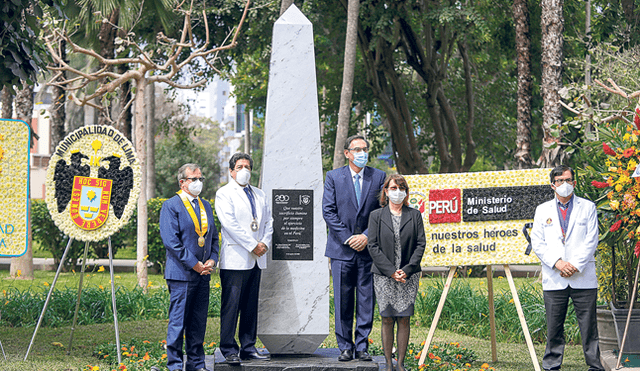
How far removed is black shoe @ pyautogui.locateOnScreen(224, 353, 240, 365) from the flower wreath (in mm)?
2053

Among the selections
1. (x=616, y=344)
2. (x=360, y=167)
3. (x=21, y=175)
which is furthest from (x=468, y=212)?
(x=21, y=175)

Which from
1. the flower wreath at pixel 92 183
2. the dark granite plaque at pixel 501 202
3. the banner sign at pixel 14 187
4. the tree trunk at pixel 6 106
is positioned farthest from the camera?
the tree trunk at pixel 6 106

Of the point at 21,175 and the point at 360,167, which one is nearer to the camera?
the point at 360,167

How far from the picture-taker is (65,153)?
24.0 feet

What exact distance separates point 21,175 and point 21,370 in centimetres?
210

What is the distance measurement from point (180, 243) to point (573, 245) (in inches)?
140

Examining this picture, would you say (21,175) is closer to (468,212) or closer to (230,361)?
(230,361)

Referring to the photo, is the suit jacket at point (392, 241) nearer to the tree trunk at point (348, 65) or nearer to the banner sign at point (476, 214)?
the banner sign at point (476, 214)

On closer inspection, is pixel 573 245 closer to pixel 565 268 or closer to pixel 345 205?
pixel 565 268

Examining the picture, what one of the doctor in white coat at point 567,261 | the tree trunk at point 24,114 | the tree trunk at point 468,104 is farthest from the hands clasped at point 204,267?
the tree trunk at point 468,104

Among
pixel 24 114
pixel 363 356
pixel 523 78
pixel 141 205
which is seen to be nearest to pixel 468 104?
pixel 523 78

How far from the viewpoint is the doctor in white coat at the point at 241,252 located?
630 centimetres

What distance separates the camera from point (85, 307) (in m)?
9.70

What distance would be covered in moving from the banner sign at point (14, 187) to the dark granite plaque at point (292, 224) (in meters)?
2.75
